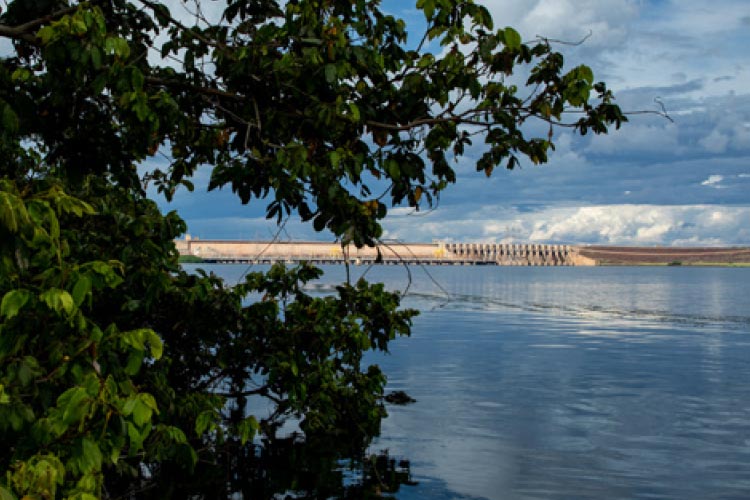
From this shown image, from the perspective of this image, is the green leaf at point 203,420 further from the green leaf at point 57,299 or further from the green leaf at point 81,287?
the green leaf at point 57,299

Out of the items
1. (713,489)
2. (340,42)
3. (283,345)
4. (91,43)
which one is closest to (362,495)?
(283,345)

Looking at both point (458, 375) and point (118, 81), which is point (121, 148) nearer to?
point (118, 81)

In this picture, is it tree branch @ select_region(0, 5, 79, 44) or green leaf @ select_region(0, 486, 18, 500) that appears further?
tree branch @ select_region(0, 5, 79, 44)

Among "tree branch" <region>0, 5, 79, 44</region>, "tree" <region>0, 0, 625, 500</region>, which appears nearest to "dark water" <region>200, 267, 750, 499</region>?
"tree" <region>0, 0, 625, 500</region>

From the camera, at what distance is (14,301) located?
18.3 feet

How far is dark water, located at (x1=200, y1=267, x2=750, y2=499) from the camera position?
1661 centimetres

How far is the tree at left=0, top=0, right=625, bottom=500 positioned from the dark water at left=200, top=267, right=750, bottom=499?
212 cm

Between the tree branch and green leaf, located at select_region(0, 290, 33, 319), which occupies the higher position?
the tree branch

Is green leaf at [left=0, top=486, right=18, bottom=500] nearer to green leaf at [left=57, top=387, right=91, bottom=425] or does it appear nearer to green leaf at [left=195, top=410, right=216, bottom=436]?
green leaf at [left=57, top=387, right=91, bottom=425]

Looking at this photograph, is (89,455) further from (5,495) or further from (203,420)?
(203,420)

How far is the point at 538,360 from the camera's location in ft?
Answer: 127

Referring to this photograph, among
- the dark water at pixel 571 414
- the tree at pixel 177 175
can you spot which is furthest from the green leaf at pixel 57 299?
the dark water at pixel 571 414

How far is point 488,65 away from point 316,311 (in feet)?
22.3

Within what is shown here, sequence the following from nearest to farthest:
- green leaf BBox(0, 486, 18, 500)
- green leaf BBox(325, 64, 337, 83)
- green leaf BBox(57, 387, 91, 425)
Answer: green leaf BBox(0, 486, 18, 500) < green leaf BBox(57, 387, 91, 425) < green leaf BBox(325, 64, 337, 83)
